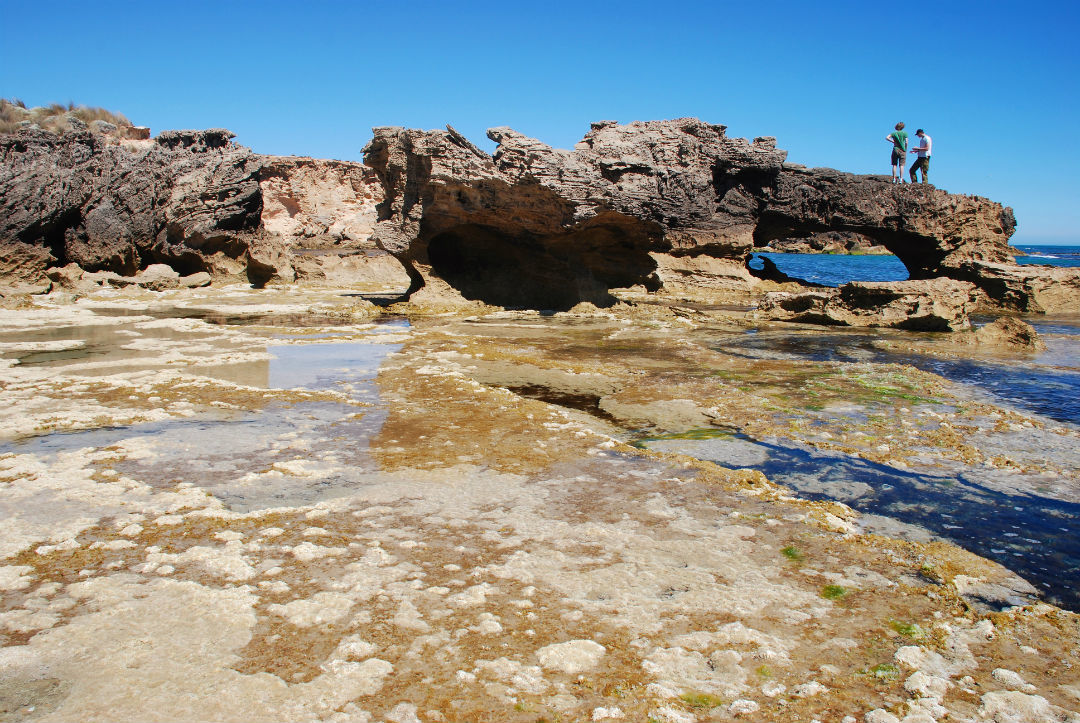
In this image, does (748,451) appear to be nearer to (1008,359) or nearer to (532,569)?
(532,569)

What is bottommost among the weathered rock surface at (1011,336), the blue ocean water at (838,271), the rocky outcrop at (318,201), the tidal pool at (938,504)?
the tidal pool at (938,504)

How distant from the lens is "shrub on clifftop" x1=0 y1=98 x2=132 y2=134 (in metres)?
30.3

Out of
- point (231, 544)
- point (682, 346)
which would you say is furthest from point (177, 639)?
point (682, 346)

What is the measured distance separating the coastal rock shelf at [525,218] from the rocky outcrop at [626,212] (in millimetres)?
31

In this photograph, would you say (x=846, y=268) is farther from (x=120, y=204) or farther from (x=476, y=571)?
(x=476, y=571)

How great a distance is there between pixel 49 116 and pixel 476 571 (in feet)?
132

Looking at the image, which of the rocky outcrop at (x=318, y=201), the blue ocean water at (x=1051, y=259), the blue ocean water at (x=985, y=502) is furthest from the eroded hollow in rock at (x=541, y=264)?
the rocky outcrop at (x=318, y=201)

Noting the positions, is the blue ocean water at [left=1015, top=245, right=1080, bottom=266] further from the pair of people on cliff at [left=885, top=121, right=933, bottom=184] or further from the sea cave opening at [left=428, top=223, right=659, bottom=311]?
the sea cave opening at [left=428, top=223, right=659, bottom=311]

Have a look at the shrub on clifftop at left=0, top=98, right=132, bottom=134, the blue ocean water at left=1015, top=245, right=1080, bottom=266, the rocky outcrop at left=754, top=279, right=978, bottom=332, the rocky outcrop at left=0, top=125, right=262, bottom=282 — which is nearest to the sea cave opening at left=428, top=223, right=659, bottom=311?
the rocky outcrop at left=754, top=279, right=978, bottom=332

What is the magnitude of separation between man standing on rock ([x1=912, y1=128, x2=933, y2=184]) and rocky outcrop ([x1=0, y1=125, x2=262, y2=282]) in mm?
15567

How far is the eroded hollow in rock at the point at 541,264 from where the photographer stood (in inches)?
536

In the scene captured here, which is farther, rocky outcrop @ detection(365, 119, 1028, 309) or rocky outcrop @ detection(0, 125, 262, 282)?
rocky outcrop @ detection(0, 125, 262, 282)

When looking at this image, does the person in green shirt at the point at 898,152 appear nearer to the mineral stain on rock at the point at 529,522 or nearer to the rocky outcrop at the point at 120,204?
the mineral stain on rock at the point at 529,522

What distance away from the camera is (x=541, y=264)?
1389cm
